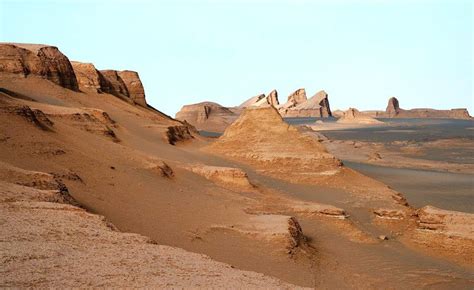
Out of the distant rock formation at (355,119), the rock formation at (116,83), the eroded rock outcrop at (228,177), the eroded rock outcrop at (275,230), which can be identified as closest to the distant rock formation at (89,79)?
the rock formation at (116,83)

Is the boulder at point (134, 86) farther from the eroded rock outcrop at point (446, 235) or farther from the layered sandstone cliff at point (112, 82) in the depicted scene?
the eroded rock outcrop at point (446, 235)

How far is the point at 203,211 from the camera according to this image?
437 inches

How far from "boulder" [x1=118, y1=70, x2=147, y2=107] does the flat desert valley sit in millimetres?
11732

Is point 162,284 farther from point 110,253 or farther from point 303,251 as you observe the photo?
point 303,251

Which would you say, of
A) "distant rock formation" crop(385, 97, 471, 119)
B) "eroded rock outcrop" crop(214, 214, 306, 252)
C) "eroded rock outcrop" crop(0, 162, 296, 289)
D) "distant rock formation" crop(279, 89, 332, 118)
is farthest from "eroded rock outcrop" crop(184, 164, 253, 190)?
"distant rock formation" crop(385, 97, 471, 119)

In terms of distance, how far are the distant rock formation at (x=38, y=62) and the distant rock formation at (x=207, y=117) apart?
1869 inches

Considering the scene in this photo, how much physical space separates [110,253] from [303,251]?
537cm

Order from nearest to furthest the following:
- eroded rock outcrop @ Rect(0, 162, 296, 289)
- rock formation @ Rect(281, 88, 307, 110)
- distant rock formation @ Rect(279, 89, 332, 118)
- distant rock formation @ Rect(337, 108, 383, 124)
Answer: eroded rock outcrop @ Rect(0, 162, 296, 289), distant rock formation @ Rect(337, 108, 383, 124), distant rock formation @ Rect(279, 89, 332, 118), rock formation @ Rect(281, 88, 307, 110)

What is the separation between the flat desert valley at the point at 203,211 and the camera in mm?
5039

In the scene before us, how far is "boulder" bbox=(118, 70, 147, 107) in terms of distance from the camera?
125 feet

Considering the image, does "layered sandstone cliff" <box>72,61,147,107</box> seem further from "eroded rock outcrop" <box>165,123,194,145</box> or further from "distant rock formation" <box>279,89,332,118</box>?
"distant rock formation" <box>279,89,332,118</box>

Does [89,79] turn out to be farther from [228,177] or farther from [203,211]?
[203,211]

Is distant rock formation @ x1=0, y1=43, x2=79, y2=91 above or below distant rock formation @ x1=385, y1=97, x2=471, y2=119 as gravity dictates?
above

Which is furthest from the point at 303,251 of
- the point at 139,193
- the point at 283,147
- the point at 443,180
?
the point at 443,180
